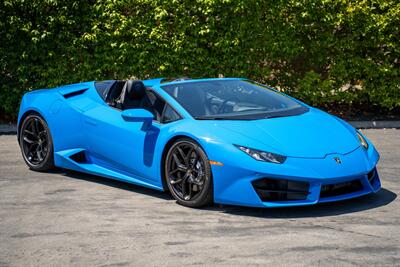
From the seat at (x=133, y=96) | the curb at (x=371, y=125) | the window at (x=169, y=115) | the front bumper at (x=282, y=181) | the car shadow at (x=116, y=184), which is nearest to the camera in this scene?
the front bumper at (x=282, y=181)

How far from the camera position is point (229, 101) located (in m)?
8.80

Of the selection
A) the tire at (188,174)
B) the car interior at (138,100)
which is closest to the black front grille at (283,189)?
the tire at (188,174)

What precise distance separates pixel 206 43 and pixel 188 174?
7.23 m

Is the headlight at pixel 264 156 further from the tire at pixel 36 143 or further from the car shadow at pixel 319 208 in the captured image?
the tire at pixel 36 143

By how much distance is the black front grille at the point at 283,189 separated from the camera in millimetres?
7602

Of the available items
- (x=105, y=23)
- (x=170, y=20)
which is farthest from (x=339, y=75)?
(x=105, y=23)

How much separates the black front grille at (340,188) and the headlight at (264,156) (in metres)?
0.46

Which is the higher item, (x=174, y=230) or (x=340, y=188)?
(x=340, y=188)

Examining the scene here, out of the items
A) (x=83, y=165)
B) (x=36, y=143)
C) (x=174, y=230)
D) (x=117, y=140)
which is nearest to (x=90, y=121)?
(x=83, y=165)

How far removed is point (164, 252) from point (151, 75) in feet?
28.4

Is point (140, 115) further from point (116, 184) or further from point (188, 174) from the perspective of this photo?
point (116, 184)

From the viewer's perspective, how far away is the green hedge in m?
14.5

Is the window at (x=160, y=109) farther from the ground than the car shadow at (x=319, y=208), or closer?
farther from the ground

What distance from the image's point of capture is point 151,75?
14.9 meters
